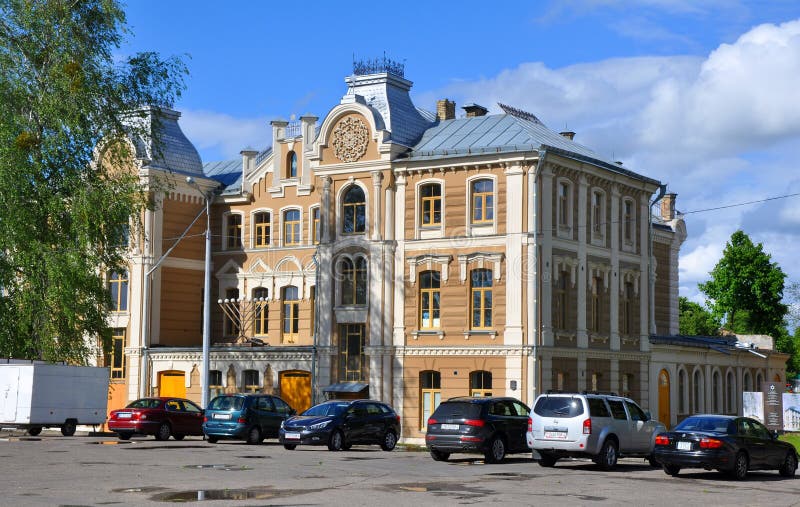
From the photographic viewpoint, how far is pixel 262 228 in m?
52.6

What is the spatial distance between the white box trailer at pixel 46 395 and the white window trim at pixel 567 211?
58.2 feet

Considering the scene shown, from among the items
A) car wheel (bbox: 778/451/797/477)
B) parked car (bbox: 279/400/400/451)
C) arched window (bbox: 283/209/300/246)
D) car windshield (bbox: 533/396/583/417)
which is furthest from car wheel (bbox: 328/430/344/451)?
arched window (bbox: 283/209/300/246)

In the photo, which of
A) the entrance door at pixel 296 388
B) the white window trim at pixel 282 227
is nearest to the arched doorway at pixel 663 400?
the entrance door at pixel 296 388

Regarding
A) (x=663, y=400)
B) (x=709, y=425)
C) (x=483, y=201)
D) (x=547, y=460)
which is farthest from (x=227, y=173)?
(x=709, y=425)

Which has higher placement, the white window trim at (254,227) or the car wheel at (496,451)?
the white window trim at (254,227)

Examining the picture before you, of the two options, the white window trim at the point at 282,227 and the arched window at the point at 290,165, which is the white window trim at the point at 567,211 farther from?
the arched window at the point at 290,165

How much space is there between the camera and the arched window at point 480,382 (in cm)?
4338

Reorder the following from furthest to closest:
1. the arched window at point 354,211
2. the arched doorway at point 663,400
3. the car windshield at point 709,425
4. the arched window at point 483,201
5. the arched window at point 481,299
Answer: the arched doorway at point 663,400, the arched window at point 354,211, the arched window at point 483,201, the arched window at point 481,299, the car windshield at point 709,425

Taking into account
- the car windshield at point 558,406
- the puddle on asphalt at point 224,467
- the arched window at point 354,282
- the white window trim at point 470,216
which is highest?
the white window trim at point 470,216

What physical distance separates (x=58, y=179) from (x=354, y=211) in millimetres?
13618

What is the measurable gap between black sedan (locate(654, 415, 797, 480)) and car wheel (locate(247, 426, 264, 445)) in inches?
589

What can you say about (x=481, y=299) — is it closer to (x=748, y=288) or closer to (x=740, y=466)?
(x=740, y=466)

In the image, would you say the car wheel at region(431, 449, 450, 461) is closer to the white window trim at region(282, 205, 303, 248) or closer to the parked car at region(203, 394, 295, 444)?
the parked car at region(203, 394, 295, 444)

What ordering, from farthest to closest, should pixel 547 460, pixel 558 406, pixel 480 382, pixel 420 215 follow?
pixel 420 215 → pixel 480 382 → pixel 547 460 → pixel 558 406
